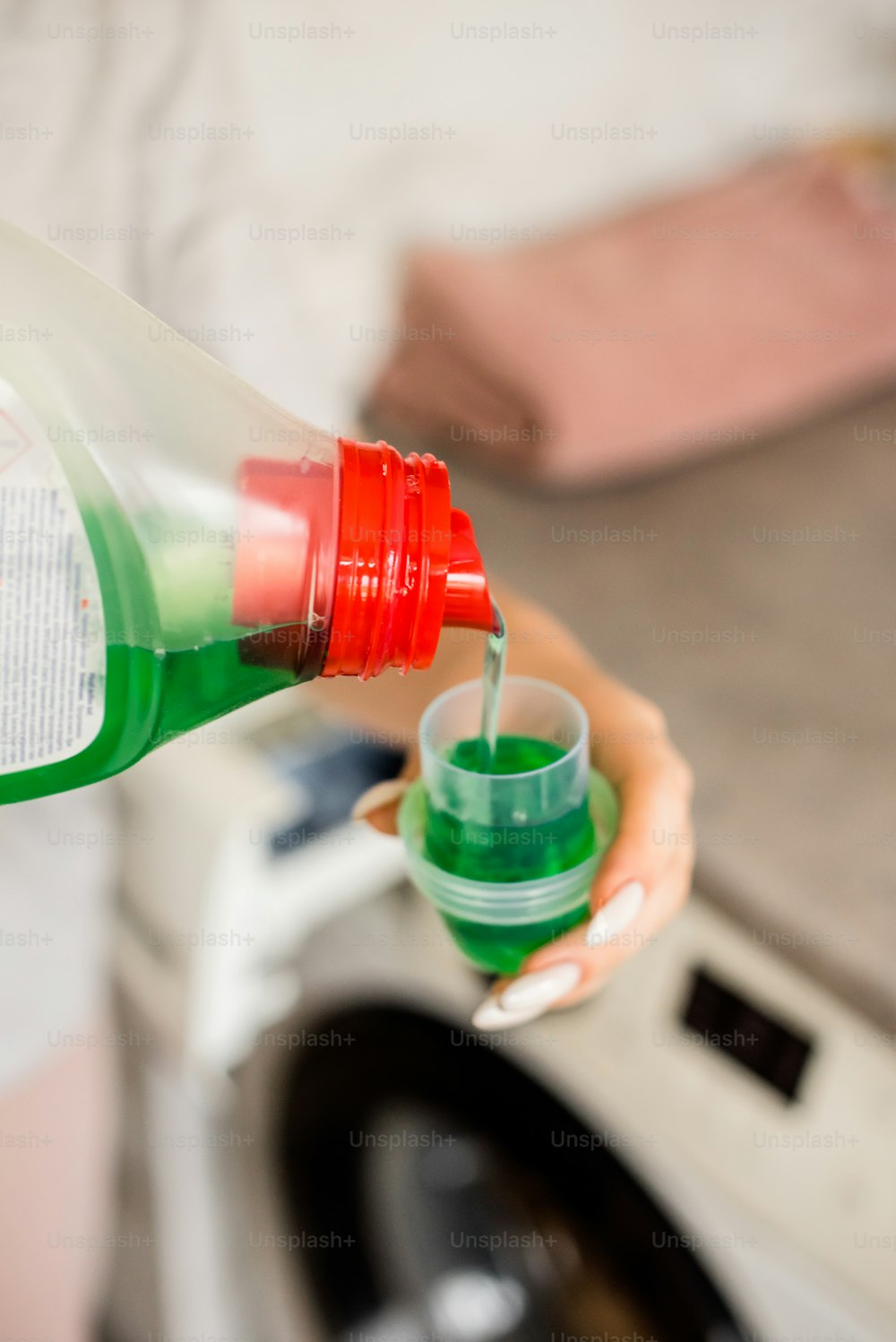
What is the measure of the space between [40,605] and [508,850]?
0.67 ft

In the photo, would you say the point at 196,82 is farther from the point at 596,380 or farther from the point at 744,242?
the point at 744,242

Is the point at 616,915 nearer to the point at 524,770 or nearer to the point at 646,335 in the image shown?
the point at 524,770

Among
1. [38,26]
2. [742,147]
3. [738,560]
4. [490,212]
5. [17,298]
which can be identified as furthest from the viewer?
[742,147]

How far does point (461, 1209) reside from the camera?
0.87m

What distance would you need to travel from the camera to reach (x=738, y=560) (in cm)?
88

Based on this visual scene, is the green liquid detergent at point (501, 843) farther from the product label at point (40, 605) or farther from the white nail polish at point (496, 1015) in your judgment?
the product label at point (40, 605)

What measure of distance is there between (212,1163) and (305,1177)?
0.41 feet

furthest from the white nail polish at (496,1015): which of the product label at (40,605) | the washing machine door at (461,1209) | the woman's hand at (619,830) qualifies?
the washing machine door at (461,1209)

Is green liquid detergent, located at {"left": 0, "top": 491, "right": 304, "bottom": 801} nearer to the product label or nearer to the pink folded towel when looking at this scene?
the product label

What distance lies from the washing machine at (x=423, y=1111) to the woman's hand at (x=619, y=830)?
186 millimetres

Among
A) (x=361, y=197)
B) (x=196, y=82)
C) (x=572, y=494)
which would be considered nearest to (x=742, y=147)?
(x=361, y=197)

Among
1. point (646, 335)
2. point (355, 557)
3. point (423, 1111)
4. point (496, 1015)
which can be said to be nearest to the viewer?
point (355, 557)

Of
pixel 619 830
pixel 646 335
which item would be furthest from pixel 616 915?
pixel 646 335

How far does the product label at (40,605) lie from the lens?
0.36 metres
